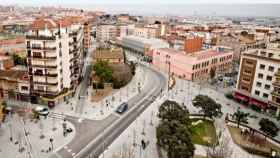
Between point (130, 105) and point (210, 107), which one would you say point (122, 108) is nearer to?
point (130, 105)

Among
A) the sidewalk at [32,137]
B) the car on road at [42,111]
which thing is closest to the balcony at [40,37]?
the car on road at [42,111]

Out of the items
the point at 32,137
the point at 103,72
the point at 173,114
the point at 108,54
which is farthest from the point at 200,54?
the point at 32,137

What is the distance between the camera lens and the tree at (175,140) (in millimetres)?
32172

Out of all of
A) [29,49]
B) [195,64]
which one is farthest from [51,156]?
[195,64]

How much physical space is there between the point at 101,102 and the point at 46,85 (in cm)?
1305

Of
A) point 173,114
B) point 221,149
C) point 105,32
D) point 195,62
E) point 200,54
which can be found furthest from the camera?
point 105,32

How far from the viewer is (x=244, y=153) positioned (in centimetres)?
3959

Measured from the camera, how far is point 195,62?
7694 centimetres

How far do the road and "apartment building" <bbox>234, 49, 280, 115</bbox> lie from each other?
888 inches

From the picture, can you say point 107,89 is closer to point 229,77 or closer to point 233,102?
point 233,102

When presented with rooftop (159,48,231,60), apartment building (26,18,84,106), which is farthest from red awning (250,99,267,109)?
apartment building (26,18,84,106)

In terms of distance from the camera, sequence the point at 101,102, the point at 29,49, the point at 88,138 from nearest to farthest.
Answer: the point at 88,138 → the point at 29,49 → the point at 101,102

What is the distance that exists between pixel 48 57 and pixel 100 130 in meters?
20.2

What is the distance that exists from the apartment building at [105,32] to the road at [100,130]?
288ft
